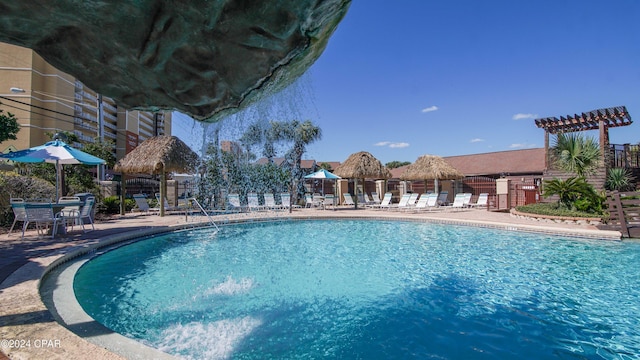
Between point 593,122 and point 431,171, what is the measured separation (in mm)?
9605

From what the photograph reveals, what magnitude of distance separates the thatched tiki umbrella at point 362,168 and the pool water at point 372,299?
10827mm

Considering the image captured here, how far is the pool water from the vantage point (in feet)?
11.8

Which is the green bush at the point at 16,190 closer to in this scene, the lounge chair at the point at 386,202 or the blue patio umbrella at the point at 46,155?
the blue patio umbrella at the point at 46,155

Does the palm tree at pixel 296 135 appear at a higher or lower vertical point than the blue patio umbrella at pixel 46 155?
higher

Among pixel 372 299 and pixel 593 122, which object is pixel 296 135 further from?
pixel 372 299

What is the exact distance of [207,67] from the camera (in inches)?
83.3

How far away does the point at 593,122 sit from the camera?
19.9 meters

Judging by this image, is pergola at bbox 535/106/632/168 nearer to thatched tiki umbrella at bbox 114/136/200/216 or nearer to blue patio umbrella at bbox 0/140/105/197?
thatched tiki umbrella at bbox 114/136/200/216

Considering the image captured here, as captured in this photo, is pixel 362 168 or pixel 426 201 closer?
pixel 426 201

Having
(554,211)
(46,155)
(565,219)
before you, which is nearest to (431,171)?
(554,211)

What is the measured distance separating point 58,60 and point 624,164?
996 inches

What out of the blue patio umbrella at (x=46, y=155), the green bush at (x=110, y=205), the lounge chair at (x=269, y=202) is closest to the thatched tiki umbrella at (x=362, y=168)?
the lounge chair at (x=269, y=202)

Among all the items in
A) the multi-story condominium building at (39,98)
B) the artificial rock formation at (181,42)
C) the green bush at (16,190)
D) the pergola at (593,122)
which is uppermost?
the multi-story condominium building at (39,98)

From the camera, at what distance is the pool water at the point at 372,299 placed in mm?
3582
